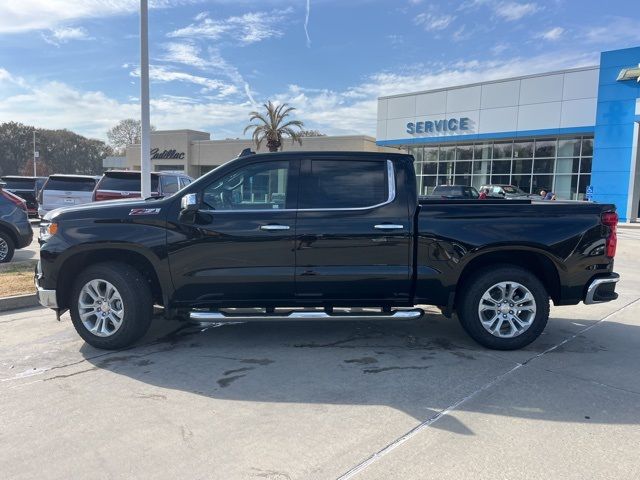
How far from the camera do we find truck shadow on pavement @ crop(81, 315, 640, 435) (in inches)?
157

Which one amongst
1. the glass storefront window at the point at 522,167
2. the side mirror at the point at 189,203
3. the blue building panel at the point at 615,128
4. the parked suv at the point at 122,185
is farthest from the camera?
the glass storefront window at the point at 522,167

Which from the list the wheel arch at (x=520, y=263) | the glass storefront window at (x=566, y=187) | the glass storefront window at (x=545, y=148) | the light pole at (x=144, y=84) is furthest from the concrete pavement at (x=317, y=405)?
the glass storefront window at (x=545, y=148)

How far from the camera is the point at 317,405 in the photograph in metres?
3.92

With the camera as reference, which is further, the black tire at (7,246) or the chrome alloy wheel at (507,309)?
the black tire at (7,246)

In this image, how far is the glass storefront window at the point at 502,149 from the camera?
32750 mm

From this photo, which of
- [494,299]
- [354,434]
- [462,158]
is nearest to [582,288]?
[494,299]

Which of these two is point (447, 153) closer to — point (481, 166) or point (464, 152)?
point (464, 152)

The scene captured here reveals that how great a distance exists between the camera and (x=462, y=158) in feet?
116

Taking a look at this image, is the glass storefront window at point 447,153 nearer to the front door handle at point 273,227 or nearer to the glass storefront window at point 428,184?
the glass storefront window at point 428,184

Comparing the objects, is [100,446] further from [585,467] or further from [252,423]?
[585,467]

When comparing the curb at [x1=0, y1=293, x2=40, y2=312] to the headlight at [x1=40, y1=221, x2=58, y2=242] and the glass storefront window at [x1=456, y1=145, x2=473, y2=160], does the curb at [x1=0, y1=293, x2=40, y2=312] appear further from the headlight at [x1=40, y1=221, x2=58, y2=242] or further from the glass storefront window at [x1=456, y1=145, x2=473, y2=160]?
the glass storefront window at [x1=456, y1=145, x2=473, y2=160]

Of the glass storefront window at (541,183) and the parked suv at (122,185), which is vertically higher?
the glass storefront window at (541,183)

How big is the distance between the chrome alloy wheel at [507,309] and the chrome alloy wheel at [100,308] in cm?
370

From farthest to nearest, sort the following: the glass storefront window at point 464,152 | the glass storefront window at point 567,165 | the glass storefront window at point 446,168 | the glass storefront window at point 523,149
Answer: the glass storefront window at point 446,168
the glass storefront window at point 464,152
the glass storefront window at point 523,149
the glass storefront window at point 567,165
